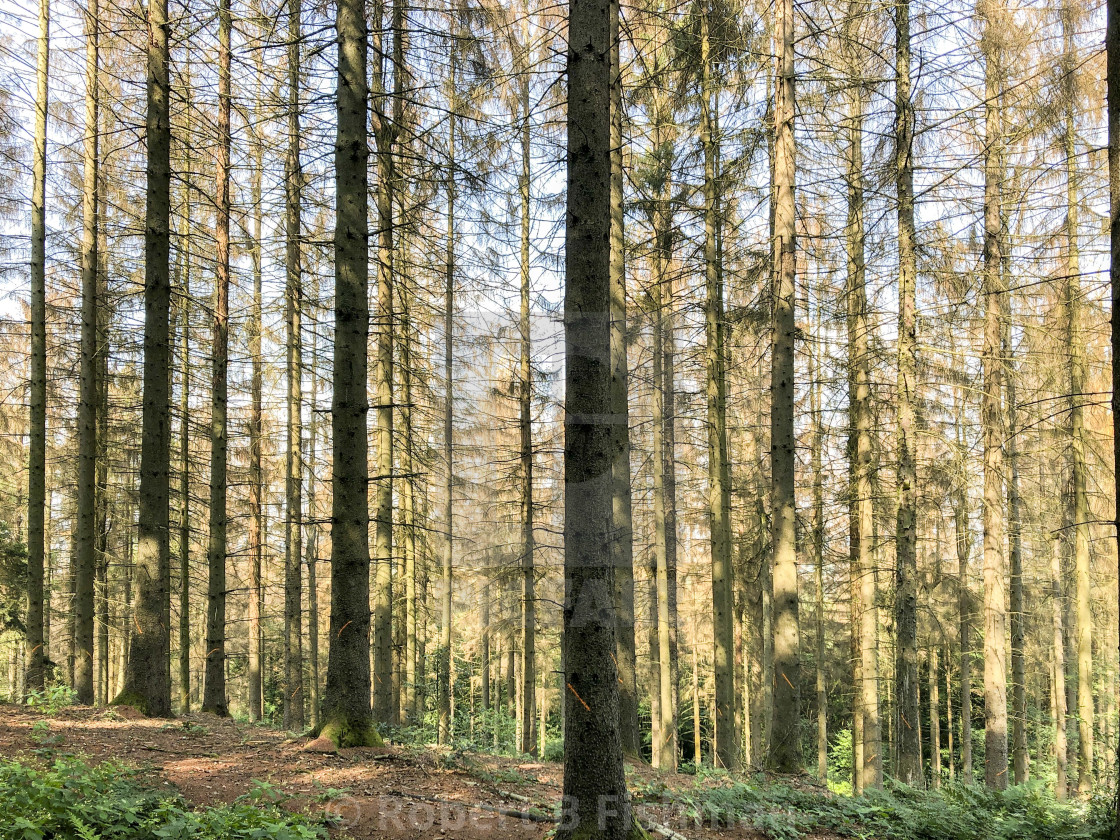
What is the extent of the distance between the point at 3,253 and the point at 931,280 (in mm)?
16636

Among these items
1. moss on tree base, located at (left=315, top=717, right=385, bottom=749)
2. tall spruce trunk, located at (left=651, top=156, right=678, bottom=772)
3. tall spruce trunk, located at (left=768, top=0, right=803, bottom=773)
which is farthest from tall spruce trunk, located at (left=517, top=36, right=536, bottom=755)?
moss on tree base, located at (left=315, top=717, right=385, bottom=749)

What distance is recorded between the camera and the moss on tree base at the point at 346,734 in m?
6.77

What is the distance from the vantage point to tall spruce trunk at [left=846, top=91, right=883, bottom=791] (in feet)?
37.0

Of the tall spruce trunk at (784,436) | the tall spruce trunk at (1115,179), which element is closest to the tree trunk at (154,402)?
the tall spruce trunk at (784,436)

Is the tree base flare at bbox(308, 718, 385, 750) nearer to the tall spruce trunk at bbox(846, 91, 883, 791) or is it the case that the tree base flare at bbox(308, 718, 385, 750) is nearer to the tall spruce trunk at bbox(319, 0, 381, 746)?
the tall spruce trunk at bbox(319, 0, 381, 746)

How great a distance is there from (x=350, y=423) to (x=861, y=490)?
9.74 metres

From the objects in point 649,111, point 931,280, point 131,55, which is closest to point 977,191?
point 931,280

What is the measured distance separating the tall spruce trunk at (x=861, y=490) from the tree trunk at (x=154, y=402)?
10.5 meters

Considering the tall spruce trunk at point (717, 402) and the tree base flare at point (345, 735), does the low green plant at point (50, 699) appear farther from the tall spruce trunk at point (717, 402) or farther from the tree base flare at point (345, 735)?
the tall spruce trunk at point (717, 402)

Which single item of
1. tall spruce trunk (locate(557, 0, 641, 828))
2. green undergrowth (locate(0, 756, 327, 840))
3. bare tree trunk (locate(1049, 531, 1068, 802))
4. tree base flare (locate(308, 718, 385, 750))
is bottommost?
bare tree trunk (locate(1049, 531, 1068, 802))

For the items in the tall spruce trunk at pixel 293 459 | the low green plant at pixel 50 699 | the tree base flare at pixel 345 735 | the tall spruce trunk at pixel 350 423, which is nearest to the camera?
the tree base flare at pixel 345 735

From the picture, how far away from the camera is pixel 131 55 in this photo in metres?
11.8

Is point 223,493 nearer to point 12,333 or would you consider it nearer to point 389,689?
point 389,689

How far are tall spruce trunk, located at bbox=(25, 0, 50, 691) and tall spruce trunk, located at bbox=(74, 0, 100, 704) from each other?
0.54 meters
